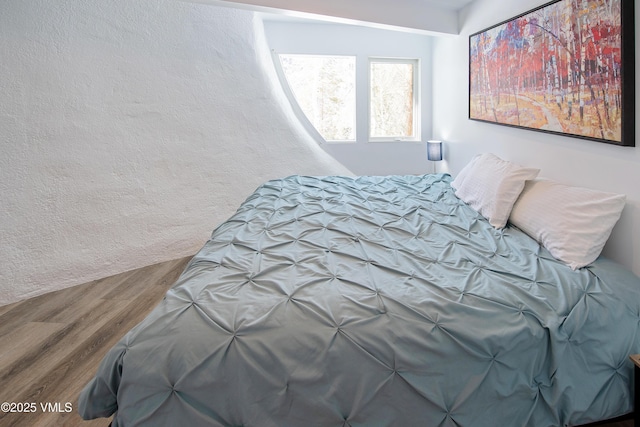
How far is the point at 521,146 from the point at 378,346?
2256 mm

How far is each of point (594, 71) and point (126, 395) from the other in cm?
248

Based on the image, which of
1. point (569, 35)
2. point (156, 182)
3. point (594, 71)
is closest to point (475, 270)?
point (594, 71)

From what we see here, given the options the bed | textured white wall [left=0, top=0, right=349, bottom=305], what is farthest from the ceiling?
the bed

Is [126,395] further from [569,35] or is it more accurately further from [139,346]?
[569,35]

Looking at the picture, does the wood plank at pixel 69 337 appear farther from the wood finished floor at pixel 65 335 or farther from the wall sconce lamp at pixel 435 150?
the wall sconce lamp at pixel 435 150

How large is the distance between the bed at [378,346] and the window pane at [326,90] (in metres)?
3.82

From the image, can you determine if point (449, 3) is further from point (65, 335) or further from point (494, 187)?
point (65, 335)

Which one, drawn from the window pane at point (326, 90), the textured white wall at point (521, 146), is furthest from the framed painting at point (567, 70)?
the window pane at point (326, 90)

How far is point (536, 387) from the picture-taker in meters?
1.55

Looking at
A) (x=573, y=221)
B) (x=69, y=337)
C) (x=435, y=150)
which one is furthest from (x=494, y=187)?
(x=69, y=337)

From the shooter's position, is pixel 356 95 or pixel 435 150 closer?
pixel 435 150

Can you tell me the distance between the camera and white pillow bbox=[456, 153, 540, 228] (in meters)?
2.52

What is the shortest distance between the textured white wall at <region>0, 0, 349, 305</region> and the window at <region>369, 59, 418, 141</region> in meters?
1.40

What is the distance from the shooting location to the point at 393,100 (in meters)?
5.59
